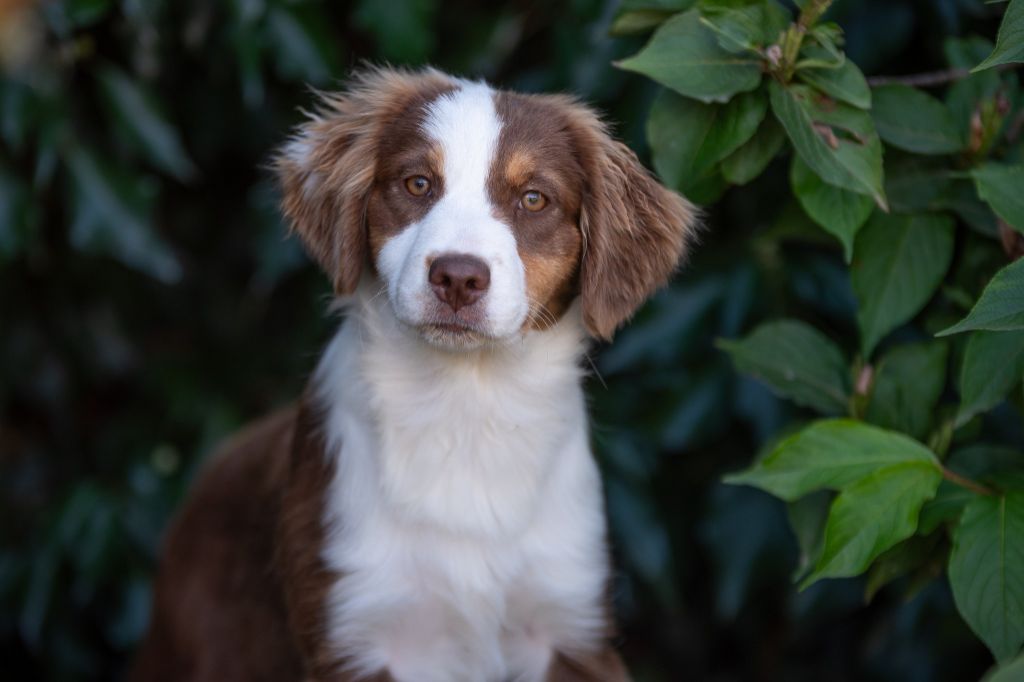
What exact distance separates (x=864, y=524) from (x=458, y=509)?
34.6 inches

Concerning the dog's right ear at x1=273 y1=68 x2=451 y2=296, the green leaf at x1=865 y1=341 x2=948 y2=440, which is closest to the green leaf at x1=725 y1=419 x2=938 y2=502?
the green leaf at x1=865 y1=341 x2=948 y2=440

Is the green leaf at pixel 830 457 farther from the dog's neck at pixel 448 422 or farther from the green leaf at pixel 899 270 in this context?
the dog's neck at pixel 448 422

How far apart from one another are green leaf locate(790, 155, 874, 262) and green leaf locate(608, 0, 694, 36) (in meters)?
0.38

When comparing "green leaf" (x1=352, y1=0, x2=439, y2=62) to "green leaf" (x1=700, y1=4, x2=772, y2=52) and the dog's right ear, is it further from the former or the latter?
"green leaf" (x1=700, y1=4, x2=772, y2=52)

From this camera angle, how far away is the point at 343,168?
9.00 feet

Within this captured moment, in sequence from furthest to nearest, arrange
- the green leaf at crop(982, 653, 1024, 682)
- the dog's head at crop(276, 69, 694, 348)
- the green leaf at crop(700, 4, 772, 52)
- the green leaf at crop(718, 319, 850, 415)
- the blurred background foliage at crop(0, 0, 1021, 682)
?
1. the blurred background foliage at crop(0, 0, 1021, 682)
2. the green leaf at crop(718, 319, 850, 415)
3. the dog's head at crop(276, 69, 694, 348)
4. the green leaf at crop(700, 4, 772, 52)
5. the green leaf at crop(982, 653, 1024, 682)

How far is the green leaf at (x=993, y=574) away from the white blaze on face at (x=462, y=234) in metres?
0.91

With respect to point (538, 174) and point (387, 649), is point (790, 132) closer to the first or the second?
point (538, 174)

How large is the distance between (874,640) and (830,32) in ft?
7.26

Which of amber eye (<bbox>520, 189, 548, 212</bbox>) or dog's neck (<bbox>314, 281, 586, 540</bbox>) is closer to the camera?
amber eye (<bbox>520, 189, 548, 212</bbox>)

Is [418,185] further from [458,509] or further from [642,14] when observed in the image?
[458,509]

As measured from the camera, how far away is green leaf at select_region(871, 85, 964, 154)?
2561 millimetres

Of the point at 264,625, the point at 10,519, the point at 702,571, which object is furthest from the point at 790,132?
the point at 10,519

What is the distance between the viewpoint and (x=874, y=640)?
3.93 m
